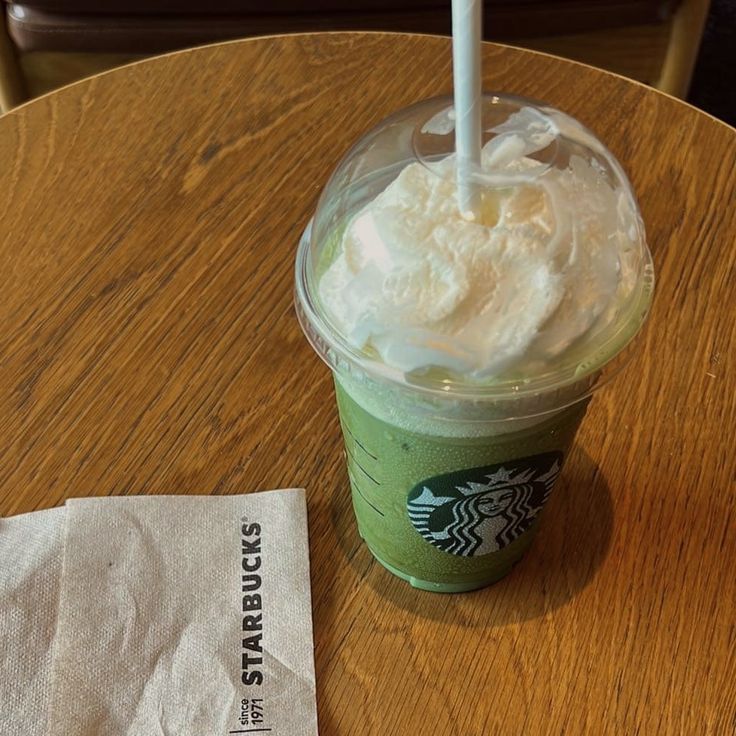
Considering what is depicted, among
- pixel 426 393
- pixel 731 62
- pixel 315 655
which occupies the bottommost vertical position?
pixel 731 62

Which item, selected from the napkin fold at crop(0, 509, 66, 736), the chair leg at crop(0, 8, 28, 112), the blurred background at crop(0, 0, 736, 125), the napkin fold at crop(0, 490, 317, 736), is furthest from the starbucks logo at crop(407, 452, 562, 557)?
the chair leg at crop(0, 8, 28, 112)

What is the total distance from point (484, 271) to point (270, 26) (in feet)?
3.42

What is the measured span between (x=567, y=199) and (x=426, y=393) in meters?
0.12

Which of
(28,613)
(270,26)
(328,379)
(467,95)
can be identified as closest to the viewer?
(467,95)

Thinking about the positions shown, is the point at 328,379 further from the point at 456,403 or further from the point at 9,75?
the point at 9,75

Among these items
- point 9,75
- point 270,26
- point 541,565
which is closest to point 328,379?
point 541,565

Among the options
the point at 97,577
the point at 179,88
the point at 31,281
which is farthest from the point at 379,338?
the point at 179,88

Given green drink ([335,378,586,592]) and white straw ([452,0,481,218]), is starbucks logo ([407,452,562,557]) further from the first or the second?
white straw ([452,0,481,218])

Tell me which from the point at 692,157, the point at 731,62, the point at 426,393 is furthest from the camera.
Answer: the point at 731,62

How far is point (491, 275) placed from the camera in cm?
45

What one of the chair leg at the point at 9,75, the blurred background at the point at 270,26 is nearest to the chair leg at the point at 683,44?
the blurred background at the point at 270,26

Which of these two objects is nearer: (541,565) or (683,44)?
(541,565)

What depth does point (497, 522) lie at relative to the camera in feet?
1.74

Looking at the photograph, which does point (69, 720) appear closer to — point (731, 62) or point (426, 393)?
point (426, 393)
